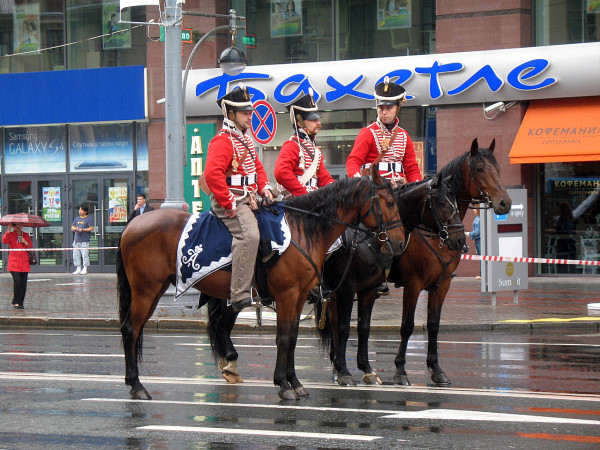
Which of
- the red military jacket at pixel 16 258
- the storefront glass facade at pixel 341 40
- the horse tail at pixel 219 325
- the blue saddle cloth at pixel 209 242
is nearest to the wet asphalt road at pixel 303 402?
the horse tail at pixel 219 325

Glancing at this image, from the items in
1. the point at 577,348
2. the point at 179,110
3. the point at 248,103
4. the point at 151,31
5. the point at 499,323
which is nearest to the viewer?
the point at 248,103

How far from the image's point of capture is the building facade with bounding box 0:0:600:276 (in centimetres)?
2489

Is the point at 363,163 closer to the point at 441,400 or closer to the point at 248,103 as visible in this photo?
the point at 248,103

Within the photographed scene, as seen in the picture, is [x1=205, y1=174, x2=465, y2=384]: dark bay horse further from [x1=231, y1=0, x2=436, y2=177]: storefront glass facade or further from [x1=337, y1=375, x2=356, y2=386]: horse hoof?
[x1=231, y1=0, x2=436, y2=177]: storefront glass facade

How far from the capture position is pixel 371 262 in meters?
9.97

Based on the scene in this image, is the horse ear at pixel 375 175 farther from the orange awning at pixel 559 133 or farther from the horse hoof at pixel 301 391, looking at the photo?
the orange awning at pixel 559 133

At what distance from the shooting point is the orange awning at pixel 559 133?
2345cm

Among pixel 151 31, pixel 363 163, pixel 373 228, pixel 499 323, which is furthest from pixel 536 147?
pixel 373 228

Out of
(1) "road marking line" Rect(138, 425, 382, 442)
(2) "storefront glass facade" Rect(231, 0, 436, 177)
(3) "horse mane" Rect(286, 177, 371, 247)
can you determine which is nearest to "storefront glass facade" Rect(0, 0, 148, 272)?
(2) "storefront glass facade" Rect(231, 0, 436, 177)

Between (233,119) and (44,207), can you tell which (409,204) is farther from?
(44,207)

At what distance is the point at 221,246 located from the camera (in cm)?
929

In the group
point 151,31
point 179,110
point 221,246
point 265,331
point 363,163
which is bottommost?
point 265,331

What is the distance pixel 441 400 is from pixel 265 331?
7527mm

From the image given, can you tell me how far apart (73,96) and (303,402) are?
74.1ft
